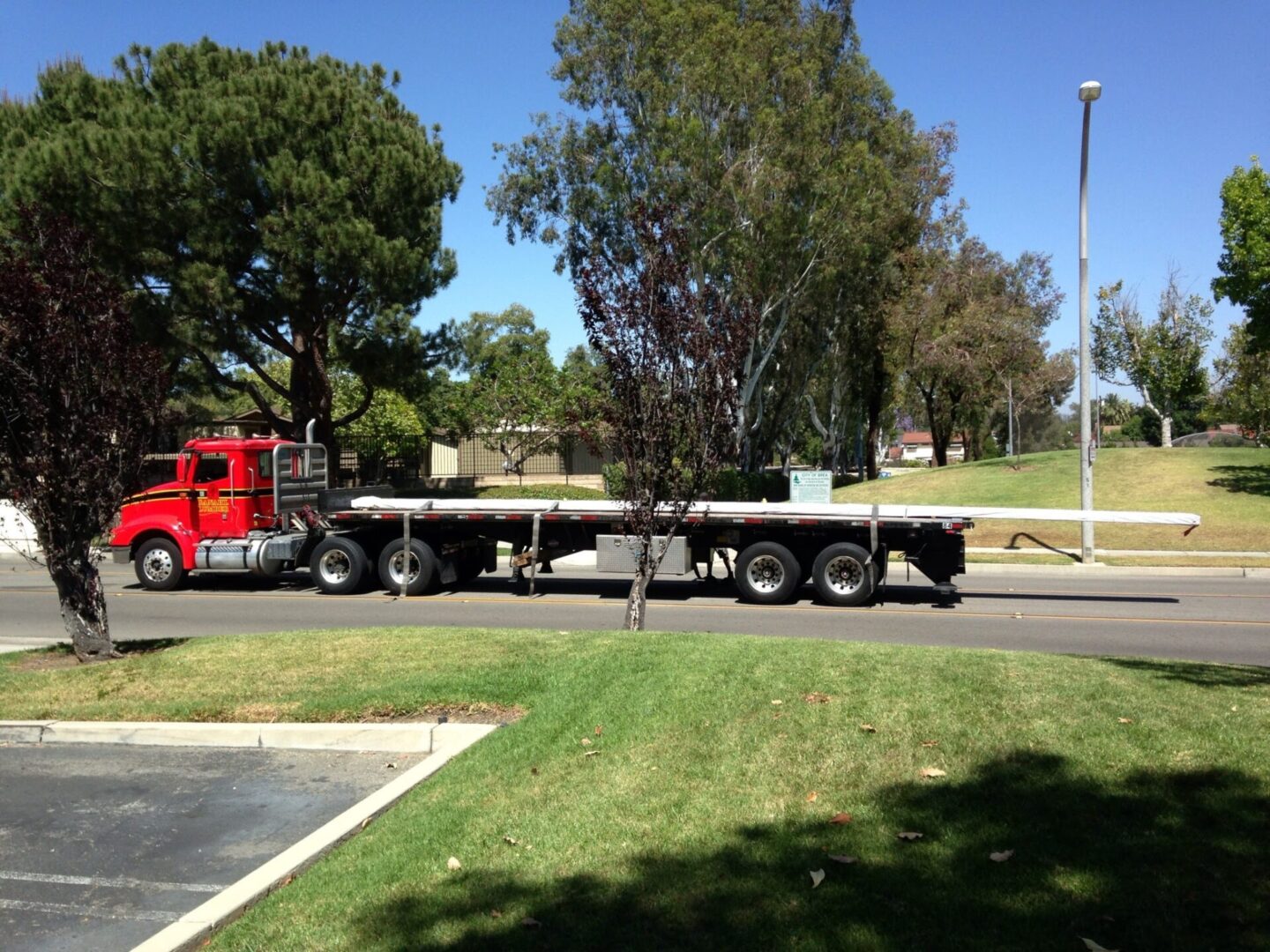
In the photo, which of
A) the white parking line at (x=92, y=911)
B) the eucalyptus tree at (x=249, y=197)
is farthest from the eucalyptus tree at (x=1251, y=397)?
the white parking line at (x=92, y=911)

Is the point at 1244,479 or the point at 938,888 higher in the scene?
the point at 1244,479

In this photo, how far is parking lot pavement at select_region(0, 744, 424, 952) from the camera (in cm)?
470

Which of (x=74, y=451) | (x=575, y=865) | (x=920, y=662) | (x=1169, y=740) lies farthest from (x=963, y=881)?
(x=74, y=451)

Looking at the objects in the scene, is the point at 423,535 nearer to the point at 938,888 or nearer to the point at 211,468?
the point at 211,468

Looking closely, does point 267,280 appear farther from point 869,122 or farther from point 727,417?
point 727,417

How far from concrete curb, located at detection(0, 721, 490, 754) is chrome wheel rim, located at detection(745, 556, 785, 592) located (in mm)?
8689

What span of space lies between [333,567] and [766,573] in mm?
6777

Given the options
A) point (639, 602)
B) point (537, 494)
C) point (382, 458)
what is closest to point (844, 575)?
point (639, 602)

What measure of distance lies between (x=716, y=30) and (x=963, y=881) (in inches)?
1098

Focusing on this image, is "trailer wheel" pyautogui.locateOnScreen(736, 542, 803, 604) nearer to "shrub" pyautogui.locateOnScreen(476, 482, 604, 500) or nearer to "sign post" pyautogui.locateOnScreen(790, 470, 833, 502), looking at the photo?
"sign post" pyautogui.locateOnScreen(790, 470, 833, 502)

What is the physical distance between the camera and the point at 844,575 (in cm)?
1519

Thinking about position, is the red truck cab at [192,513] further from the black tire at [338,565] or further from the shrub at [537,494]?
the shrub at [537,494]

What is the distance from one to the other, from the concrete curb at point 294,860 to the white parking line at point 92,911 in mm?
155

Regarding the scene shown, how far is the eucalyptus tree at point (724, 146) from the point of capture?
2858cm
